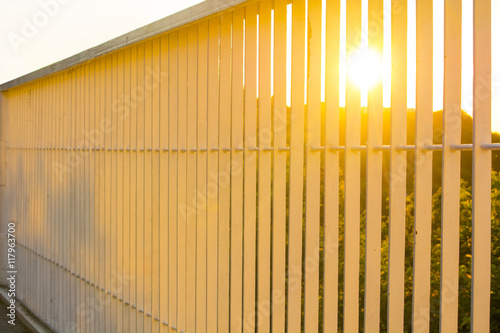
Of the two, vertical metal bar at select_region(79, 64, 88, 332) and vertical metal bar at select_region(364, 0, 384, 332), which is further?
vertical metal bar at select_region(79, 64, 88, 332)

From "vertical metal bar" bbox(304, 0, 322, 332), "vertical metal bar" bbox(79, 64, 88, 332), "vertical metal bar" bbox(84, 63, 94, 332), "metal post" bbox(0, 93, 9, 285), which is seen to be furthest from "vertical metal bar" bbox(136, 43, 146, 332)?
"metal post" bbox(0, 93, 9, 285)

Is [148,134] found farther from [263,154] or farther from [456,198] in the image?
[456,198]

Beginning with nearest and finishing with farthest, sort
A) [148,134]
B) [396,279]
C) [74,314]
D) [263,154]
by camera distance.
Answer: [396,279] → [263,154] → [148,134] → [74,314]

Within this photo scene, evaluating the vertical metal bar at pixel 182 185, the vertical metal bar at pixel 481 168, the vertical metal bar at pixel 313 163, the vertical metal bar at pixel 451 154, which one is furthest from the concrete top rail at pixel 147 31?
the vertical metal bar at pixel 481 168

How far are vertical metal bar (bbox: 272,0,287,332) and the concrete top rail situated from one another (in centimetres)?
43

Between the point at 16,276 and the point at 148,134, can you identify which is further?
the point at 16,276

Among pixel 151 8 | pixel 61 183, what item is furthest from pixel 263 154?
pixel 61 183

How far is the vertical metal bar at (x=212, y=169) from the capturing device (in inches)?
171

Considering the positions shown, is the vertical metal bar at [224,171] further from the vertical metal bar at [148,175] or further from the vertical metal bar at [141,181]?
the vertical metal bar at [141,181]

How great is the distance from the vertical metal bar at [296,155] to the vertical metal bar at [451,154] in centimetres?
103

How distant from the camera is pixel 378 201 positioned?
307 centimetres

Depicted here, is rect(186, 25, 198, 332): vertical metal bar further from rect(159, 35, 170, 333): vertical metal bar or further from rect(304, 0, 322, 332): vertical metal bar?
rect(304, 0, 322, 332): vertical metal bar

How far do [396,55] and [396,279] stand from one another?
3.53 feet

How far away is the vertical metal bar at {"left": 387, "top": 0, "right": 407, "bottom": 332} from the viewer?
2910 millimetres
